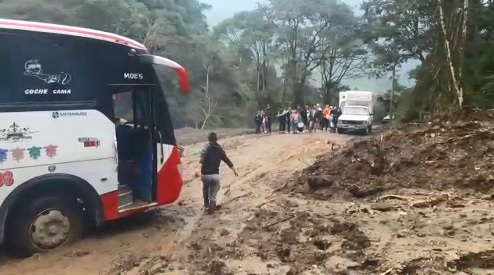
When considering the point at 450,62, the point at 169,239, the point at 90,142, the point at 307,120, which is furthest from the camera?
the point at 307,120

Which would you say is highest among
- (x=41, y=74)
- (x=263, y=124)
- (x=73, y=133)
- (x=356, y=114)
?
(x=41, y=74)

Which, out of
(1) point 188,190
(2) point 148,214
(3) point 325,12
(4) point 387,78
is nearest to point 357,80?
(4) point 387,78

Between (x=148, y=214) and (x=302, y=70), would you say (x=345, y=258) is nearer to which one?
(x=148, y=214)

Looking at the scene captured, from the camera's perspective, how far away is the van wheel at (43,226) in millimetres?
6988

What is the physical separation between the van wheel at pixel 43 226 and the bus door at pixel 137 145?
1068 millimetres

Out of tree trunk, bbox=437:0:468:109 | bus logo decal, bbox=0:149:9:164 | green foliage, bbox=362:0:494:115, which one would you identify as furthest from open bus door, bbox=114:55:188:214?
tree trunk, bbox=437:0:468:109

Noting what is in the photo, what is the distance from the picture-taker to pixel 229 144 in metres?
22.8

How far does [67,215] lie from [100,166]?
2.72 ft

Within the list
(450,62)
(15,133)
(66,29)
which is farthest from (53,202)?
(450,62)

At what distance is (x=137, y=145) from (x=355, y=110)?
71.3 ft

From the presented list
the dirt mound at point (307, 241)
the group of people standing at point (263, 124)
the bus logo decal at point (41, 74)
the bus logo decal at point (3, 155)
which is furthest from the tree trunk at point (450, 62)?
the group of people standing at point (263, 124)

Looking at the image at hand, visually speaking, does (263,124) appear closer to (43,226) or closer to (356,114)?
(356,114)

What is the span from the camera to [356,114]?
28.3 metres

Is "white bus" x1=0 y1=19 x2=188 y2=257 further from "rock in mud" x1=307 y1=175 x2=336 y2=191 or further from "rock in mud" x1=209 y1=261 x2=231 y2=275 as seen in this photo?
"rock in mud" x1=307 y1=175 x2=336 y2=191
